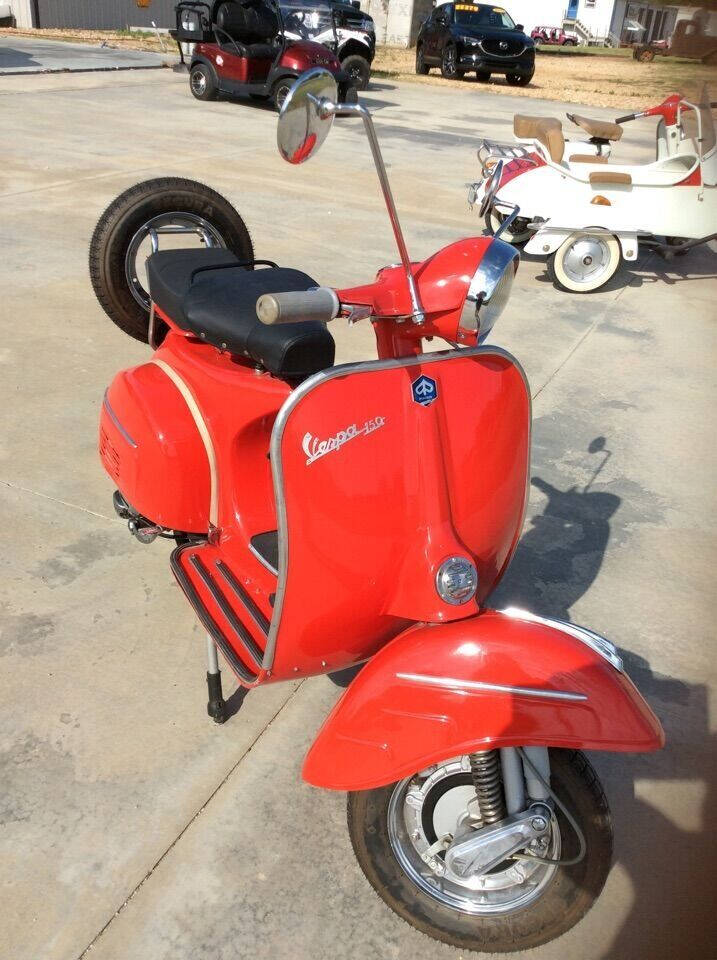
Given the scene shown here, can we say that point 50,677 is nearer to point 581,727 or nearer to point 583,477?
point 581,727

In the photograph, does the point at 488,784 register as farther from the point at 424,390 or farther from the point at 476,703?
the point at 424,390

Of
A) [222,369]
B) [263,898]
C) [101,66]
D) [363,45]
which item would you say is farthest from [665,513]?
[101,66]

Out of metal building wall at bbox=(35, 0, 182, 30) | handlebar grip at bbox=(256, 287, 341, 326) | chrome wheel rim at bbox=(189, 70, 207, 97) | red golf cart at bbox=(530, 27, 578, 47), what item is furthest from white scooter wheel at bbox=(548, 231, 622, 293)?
metal building wall at bbox=(35, 0, 182, 30)

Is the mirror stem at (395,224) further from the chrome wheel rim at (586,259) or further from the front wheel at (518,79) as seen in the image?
the front wheel at (518,79)

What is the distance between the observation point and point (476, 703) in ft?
5.23

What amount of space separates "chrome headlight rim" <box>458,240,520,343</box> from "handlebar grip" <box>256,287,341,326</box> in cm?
27

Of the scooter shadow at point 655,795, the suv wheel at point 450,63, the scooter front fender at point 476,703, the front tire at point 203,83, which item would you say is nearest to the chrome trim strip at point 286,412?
the scooter front fender at point 476,703

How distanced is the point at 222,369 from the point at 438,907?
143 centimetres

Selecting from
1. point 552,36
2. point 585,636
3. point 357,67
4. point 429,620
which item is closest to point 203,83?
point 357,67

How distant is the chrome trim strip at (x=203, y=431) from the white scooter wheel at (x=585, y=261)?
4.64m

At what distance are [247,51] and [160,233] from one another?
11253 mm

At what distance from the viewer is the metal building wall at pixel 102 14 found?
925 inches

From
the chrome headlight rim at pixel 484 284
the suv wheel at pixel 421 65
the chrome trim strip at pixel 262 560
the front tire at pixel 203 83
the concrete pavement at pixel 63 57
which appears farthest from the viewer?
the suv wheel at pixel 421 65

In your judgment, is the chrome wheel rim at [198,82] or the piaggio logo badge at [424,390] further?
the chrome wheel rim at [198,82]
